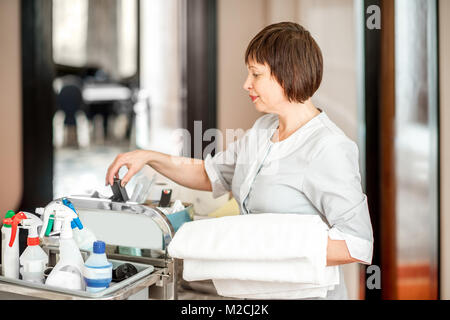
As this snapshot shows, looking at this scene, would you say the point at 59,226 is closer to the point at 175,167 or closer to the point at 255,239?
the point at 175,167

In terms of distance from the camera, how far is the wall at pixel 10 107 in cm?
263

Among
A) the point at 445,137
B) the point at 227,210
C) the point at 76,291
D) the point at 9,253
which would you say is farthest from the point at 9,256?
the point at 445,137

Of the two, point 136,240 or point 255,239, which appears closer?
point 255,239

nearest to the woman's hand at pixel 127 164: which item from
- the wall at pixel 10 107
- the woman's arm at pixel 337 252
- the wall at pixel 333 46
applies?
the woman's arm at pixel 337 252

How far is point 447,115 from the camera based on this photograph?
1403 mm

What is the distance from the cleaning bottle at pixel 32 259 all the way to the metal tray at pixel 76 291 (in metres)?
0.03

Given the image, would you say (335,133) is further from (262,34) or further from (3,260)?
(3,260)

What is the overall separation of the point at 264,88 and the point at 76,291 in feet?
1.98

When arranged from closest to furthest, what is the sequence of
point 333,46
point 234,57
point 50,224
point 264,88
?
1. point 264,88
2. point 50,224
3. point 333,46
4. point 234,57

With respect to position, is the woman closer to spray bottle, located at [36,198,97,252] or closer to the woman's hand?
the woman's hand

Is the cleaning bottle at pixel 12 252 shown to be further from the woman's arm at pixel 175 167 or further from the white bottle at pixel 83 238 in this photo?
the woman's arm at pixel 175 167

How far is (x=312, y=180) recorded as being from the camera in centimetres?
104

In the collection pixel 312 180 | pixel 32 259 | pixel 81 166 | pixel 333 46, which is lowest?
pixel 81 166
